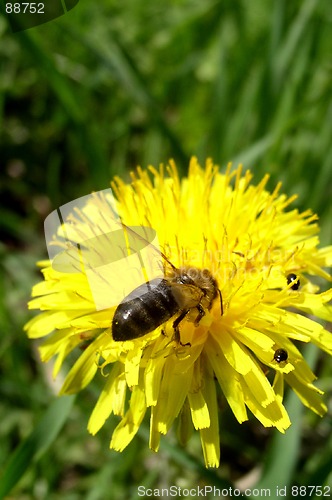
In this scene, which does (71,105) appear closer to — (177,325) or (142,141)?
(142,141)

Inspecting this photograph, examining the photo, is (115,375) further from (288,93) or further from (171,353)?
(288,93)

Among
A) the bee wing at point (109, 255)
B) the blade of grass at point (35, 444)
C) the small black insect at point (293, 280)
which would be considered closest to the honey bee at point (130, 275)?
the bee wing at point (109, 255)

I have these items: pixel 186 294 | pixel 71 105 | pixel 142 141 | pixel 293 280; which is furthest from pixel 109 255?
pixel 142 141

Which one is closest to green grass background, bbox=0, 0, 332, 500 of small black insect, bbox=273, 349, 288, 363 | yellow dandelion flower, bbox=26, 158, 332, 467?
yellow dandelion flower, bbox=26, 158, 332, 467

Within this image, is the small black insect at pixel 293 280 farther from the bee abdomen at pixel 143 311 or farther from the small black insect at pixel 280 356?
the bee abdomen at pixel 143 311

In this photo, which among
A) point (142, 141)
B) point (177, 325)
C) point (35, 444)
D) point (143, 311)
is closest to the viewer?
point (143, 311)

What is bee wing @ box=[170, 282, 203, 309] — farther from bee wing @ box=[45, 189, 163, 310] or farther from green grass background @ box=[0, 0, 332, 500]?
green grass background @ box=[0, 0, 332, 500]
